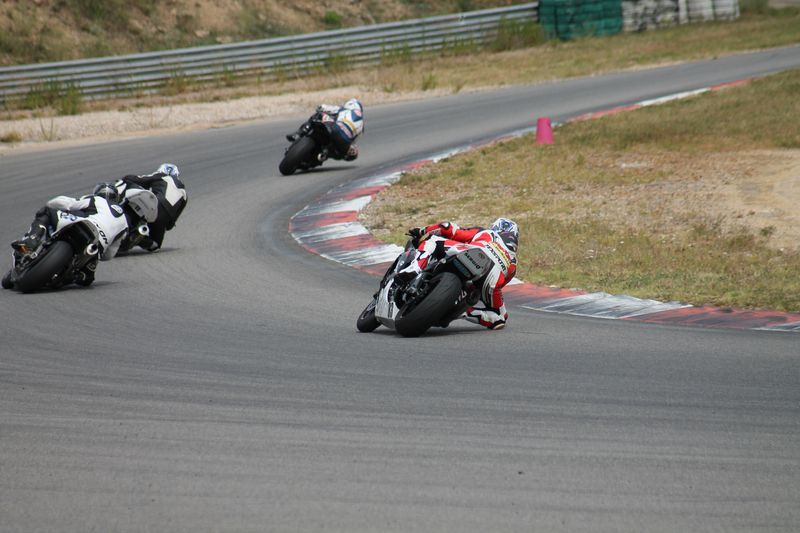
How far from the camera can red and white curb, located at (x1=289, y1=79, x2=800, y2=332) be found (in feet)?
25.8

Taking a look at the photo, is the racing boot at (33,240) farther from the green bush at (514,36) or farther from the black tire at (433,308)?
the green bush at (514,36)

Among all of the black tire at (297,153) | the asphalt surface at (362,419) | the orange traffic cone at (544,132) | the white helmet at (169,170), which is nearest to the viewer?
Answer: the asphalt surface at (362,419)

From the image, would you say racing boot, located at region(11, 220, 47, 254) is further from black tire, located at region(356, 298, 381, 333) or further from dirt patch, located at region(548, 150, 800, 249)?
dirt patch, located at region(548, 150, 800, 249)

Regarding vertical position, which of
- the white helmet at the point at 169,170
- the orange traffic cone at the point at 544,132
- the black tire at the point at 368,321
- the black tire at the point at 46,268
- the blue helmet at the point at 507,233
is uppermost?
the white helmet at the point at 169,170

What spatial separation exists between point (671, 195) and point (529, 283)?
426 cm

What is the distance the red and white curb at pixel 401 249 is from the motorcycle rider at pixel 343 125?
65 cm

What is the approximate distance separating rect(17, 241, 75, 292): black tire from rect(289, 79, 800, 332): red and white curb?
8.57ft

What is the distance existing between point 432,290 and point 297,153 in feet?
30.9

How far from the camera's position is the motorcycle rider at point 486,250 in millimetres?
7266

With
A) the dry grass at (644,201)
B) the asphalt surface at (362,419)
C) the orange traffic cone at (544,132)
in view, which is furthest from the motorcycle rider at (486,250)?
the orange traffic cone at (544,132)

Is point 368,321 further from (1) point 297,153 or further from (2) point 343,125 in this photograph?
(1) point 297,153

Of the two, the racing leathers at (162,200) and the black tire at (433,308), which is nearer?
the black tire at (433,308)

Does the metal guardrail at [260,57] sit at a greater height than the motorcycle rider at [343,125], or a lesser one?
greater

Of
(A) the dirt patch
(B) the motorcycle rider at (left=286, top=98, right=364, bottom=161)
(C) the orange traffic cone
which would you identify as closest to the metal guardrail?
(B) the motorcycle rider at (left=286, top=98, right=364, bottom=161)
